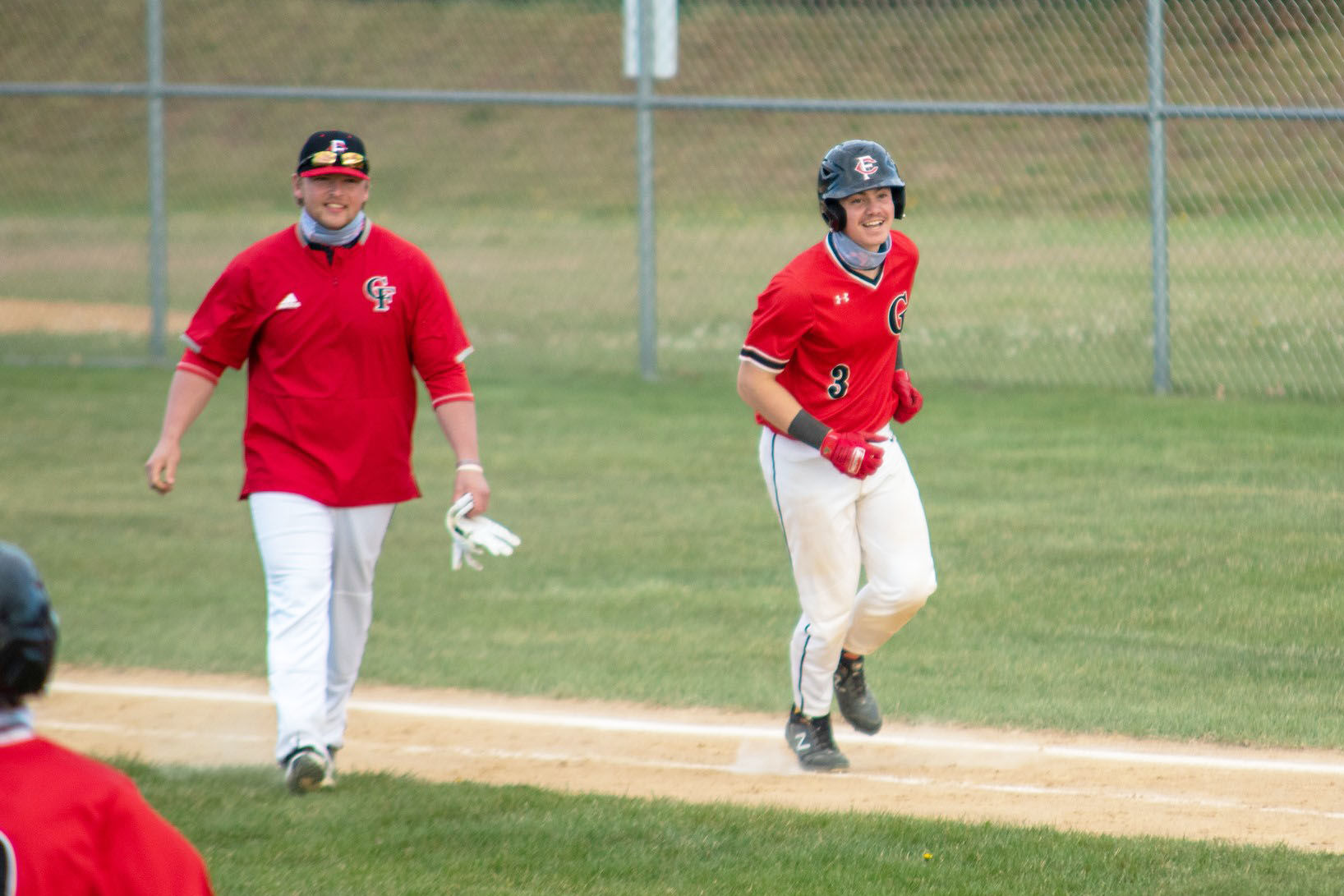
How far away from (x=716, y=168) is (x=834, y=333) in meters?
20.1

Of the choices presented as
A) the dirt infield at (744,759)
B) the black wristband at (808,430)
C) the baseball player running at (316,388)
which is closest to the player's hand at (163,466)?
the baseball player running at (316,388)

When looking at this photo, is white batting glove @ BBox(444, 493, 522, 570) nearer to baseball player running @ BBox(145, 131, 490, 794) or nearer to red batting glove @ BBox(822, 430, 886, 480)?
baseball player running @ BBox(145, 131, 490, 794)

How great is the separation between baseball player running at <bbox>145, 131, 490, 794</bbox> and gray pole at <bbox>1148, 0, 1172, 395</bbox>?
24.8 ft

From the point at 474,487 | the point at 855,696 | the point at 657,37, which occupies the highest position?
the point at 657,37

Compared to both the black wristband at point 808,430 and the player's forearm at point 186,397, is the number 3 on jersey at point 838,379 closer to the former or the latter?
the black wristband at point 808,430

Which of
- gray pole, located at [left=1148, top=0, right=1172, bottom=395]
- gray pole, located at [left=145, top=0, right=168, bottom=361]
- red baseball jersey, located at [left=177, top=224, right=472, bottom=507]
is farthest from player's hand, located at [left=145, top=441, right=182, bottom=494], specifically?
gray pole, located at [left=145, top=0, right=168, bottom=361]

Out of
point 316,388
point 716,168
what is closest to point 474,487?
point 316,388

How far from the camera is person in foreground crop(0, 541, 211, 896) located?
2.12 metres

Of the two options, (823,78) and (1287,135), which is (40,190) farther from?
(1287,135)

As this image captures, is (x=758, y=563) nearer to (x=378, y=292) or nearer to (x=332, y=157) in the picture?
(x=378, y=292)

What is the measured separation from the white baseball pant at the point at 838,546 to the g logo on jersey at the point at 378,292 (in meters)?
1.33

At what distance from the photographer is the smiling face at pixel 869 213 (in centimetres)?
545

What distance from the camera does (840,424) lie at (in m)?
5.67

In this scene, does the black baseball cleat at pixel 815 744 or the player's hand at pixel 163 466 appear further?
the black baseball cleat at pixel 815 744
